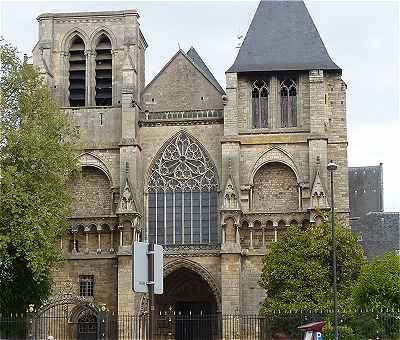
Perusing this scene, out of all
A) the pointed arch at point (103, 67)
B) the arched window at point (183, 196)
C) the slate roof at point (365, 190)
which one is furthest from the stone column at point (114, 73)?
the slate roof at point (365, 190)

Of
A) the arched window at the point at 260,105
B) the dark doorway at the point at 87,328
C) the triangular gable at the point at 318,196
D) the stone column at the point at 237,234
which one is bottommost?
the dark doorway at the point at 87,328

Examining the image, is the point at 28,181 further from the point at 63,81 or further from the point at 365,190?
the point at 365,190

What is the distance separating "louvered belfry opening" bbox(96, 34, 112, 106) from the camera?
4169 cm

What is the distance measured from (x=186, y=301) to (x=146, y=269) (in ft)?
103

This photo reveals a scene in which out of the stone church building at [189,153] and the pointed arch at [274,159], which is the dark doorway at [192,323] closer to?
the stone church building at [189,153]

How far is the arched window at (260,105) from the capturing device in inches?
1578

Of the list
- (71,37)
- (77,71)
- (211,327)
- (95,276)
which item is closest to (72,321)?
(95,276)

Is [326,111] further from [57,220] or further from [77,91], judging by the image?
[57,220]

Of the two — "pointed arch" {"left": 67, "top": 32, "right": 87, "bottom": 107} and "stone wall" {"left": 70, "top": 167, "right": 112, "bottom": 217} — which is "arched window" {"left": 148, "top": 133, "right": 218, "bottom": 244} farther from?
"pointed arch" {"left": 67, "top": 32, "right": 87, "bottom": 107}

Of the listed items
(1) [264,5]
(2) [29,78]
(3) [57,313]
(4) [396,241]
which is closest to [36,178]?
(2) [29,78]

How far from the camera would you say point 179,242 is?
130 ft

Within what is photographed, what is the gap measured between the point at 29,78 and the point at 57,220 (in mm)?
5191

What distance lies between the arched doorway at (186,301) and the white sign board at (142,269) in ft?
96.0

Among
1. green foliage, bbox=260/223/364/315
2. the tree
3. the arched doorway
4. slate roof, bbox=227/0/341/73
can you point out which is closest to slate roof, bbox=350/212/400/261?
the arched doorway
